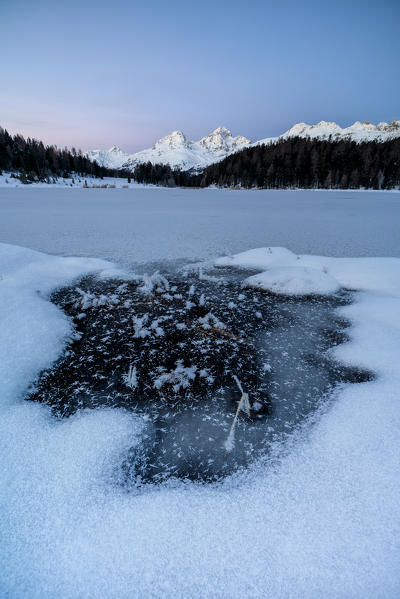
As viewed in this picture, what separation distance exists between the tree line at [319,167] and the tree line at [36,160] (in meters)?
41.2

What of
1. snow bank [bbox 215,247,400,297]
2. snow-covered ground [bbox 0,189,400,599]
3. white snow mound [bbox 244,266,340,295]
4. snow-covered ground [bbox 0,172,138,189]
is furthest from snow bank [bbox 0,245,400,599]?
snow-covered ground [bbox 0,172,138,189]

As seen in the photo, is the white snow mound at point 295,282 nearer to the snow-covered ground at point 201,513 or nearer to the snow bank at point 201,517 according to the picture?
the snow-covered ground at point 201,513

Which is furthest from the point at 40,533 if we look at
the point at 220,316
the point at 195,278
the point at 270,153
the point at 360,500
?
the point at 270,153

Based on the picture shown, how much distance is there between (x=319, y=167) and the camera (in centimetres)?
6275

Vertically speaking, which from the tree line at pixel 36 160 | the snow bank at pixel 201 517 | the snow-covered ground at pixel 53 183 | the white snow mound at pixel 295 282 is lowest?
the snow bank at pixel 201 517

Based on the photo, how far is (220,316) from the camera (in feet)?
9.53

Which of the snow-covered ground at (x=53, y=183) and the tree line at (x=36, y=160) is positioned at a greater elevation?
the tree line at (x=36, y=160)

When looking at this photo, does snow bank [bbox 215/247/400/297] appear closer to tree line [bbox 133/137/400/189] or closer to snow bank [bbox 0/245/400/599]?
snow bank [bbox 0/245/400/599]

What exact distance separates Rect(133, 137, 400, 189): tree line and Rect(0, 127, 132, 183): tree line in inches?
1621

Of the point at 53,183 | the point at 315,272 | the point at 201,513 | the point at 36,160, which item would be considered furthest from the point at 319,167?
the point at 201,513

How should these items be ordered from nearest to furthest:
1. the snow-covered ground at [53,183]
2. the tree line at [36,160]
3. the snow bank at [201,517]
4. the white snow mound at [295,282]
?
the snow bank at [201,517] < the white snow mound at [295,282] < the snow-covered ground at [53,183] < the tree line at [36,160]

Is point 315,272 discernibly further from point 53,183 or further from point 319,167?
point 319,167

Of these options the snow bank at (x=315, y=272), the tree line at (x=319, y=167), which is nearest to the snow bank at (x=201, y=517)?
the snow bank at (x=315, y=272)

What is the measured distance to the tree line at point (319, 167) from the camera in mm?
60562
